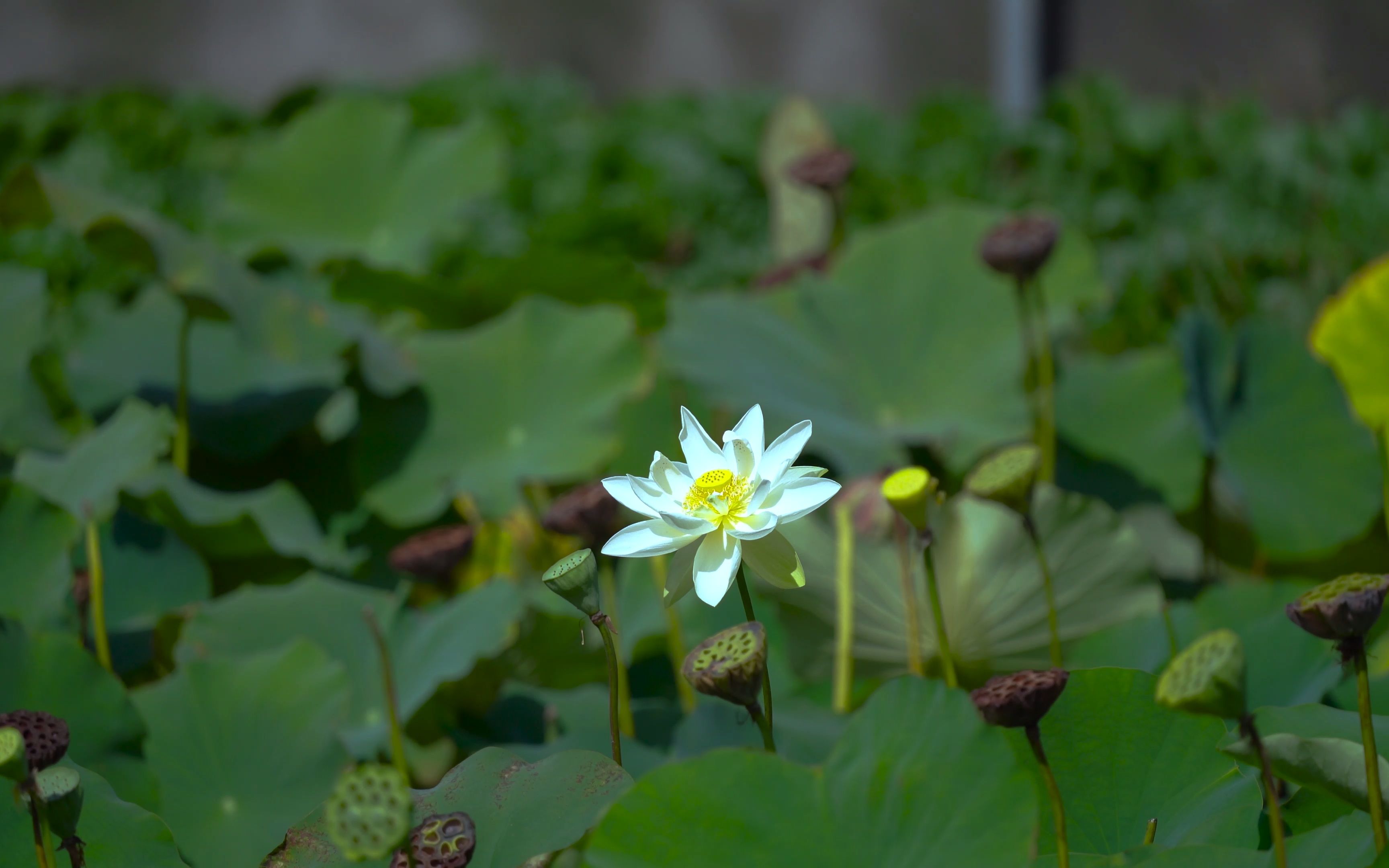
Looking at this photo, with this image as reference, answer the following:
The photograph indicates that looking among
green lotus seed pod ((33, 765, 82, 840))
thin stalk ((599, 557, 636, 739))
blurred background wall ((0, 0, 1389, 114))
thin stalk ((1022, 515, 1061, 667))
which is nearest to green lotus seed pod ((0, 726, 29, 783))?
green lotus seed pod ((33, 765, 82, 840))

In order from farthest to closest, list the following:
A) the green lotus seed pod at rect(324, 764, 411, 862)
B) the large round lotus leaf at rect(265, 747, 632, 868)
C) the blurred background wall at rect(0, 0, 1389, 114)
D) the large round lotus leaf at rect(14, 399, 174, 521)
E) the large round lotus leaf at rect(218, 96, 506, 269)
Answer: the blurred background wall at rect(0, 0, 1389, 114) → the large round lotus leaf at rect(218, 96, 506, 269) → the large round lotus leaf at rect(14, 399, 174, 521) → the large round lotus leaf at rect(265, 747, 632, 868) → the green lotus seed pod at rect(324, 764, 411, 862)

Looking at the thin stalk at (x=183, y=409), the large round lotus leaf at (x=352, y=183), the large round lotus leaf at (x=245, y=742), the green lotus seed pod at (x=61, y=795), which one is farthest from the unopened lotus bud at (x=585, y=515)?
the large round lotus leaf at (x=352, y=183)

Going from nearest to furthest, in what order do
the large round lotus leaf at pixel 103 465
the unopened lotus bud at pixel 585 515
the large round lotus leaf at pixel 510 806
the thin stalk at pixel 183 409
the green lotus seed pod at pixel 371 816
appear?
1. the green lotus seed pod at pixel 371 816
2. the large round lotus leaf at pixel 510 806
3. the unopened lotus bud at pixel 585 515
4. the large round lotus leaf at pixel 103 465
5. the thin stalk at pixel 183 409

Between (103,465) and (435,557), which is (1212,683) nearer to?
(435,557)

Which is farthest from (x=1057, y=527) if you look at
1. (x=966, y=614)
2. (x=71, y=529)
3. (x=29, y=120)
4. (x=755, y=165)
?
(x=29, y=120)

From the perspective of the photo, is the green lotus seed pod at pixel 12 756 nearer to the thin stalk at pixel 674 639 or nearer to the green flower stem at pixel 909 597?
the thin stalk at pixel 674 639

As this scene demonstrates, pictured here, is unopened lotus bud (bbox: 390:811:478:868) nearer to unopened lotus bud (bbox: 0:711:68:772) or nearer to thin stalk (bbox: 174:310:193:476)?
unopened lotus bud (bbox: 0:711:68:772)

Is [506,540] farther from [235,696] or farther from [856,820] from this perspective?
[856,820]
